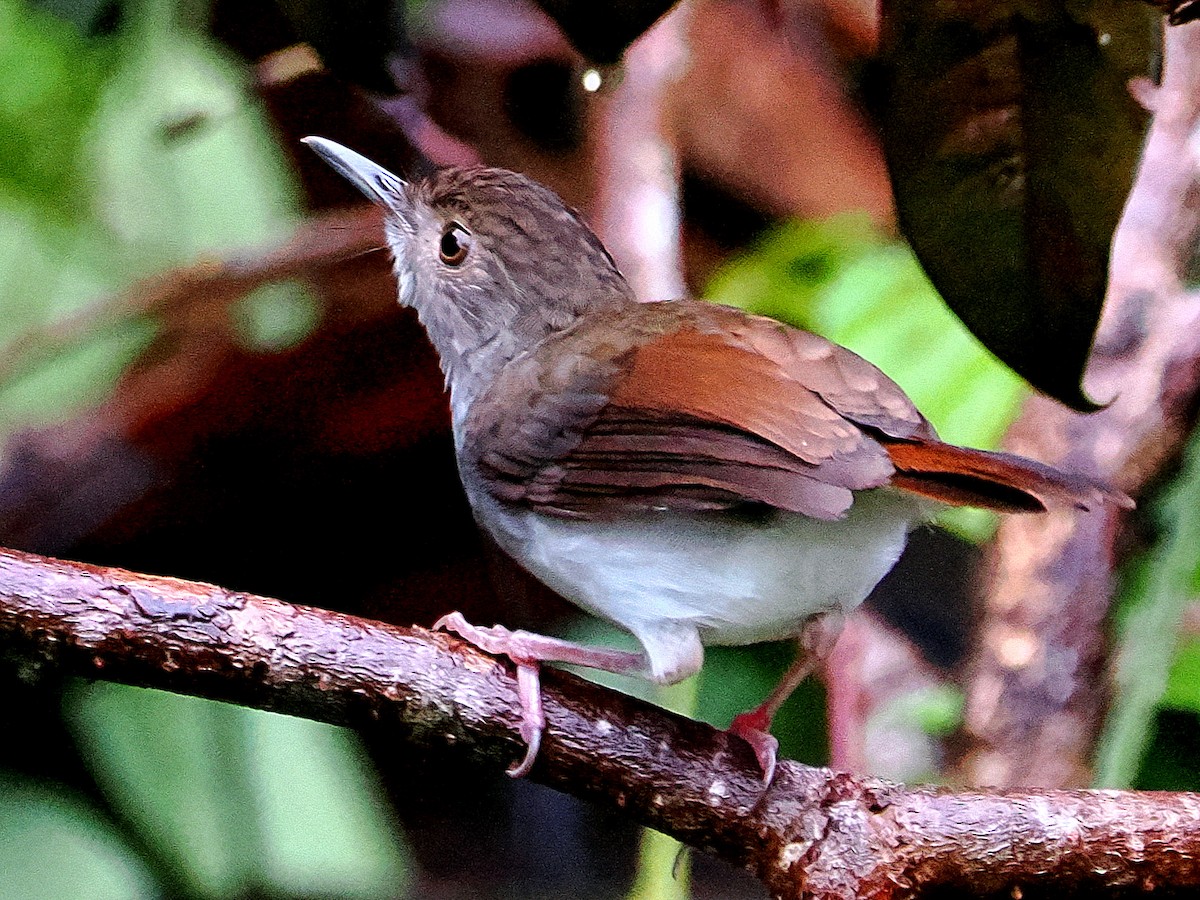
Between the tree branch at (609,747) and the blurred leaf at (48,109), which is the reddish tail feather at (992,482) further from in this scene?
the blurred leaf at (48,109)

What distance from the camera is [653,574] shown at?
5.41 feet

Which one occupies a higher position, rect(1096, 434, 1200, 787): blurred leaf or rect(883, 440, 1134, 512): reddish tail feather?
rect(1096, 434, 1200, 787): blurred leaf

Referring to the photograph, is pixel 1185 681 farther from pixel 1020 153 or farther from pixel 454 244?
pixel 454 244

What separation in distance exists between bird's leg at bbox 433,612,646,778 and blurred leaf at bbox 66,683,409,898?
36.5 inches

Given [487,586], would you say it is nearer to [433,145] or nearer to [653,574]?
[433,145]

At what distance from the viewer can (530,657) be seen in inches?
59.5

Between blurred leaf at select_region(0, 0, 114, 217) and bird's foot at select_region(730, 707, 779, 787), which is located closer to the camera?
bird's foot at select_region(730, 707, 779, 787)

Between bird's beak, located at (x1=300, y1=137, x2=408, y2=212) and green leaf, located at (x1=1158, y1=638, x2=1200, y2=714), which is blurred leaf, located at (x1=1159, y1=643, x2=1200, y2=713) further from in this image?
bird's beak, located at (x1=300, y1=137, x2=408, y2=212)

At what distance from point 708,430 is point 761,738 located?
0.42m

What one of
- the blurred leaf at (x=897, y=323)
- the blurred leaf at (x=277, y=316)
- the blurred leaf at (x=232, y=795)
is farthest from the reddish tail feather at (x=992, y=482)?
the blurred leaf at (x=277, y=316)

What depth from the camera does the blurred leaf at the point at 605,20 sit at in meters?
1.45

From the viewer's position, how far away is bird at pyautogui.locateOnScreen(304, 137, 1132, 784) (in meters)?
1.43

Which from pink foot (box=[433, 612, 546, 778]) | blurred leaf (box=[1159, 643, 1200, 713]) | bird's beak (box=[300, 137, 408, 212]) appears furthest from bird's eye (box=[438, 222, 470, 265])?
blurred leaf (box=[1159, 643, 1200, 713])

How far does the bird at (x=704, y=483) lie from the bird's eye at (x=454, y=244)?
0.84 ft
